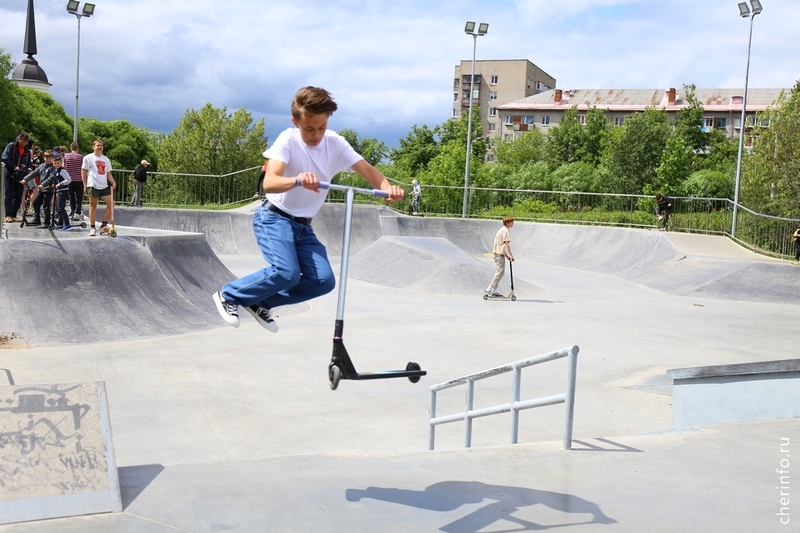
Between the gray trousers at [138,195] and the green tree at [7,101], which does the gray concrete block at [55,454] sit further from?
the green tree at [7,101]

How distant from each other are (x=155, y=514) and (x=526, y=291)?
16.1 meters

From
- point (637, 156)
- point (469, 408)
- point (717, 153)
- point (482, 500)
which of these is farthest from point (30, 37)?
point (482, 500)

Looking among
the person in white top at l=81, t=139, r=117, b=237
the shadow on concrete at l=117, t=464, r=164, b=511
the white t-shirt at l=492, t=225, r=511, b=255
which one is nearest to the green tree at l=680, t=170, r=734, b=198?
the white t-shirt at l=492, t=225, r=511, b=255

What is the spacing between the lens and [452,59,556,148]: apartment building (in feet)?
385

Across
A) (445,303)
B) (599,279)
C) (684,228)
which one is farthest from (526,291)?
(684,228)

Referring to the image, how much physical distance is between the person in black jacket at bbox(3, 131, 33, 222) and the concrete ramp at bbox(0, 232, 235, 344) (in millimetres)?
2957

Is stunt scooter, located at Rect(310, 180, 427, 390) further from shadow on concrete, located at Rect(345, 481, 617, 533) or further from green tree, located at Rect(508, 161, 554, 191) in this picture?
green tree, located at Rect(508, 161, 554, 191)

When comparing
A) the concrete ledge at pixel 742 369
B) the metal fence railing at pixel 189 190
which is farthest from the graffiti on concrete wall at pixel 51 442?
the metal fence railing at pixel 189 190

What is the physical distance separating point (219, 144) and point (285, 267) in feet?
179

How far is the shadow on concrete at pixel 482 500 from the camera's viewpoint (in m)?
3.81

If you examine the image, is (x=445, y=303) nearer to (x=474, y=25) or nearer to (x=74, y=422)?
(x=74, y=422)

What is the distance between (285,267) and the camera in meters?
4.67

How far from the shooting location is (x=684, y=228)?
2905cm

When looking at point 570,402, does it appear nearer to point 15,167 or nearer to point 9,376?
point 9,376
